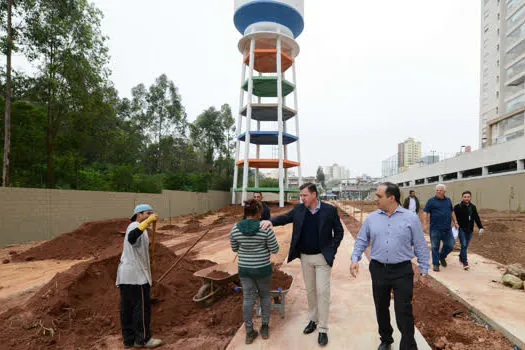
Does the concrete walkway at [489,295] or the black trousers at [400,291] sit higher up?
the black trousers at [400,291]

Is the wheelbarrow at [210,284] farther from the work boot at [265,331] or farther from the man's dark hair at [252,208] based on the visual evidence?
the man's dark hair at [252,208]

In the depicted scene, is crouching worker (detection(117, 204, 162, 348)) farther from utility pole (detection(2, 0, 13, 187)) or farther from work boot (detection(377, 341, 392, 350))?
utility pole (detection(2, 0, 13, 187))

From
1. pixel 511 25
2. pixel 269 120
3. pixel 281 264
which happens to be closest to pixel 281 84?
pixel 269 120

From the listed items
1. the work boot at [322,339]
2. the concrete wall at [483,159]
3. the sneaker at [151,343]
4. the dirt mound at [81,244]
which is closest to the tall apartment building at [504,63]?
the concrete wall at [483,159]

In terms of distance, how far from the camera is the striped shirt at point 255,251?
3.67 meters

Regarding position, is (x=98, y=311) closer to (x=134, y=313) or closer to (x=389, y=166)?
A: (x=134, y=313)

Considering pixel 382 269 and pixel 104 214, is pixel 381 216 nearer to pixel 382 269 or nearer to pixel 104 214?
pixel 382 269

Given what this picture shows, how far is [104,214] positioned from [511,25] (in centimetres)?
5491

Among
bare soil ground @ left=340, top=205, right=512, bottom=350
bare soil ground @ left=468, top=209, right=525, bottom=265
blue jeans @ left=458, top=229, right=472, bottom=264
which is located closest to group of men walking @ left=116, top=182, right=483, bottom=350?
bare soil ground @ left=340, top=205, right=512, bottom=350

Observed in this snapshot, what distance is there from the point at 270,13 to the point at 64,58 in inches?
783

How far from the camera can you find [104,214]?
16969mm

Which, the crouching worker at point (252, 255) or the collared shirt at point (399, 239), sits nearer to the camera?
the collared shirt at point (399, 239)

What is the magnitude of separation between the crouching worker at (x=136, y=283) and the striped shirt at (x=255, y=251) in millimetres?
1083

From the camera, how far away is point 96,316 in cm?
471
